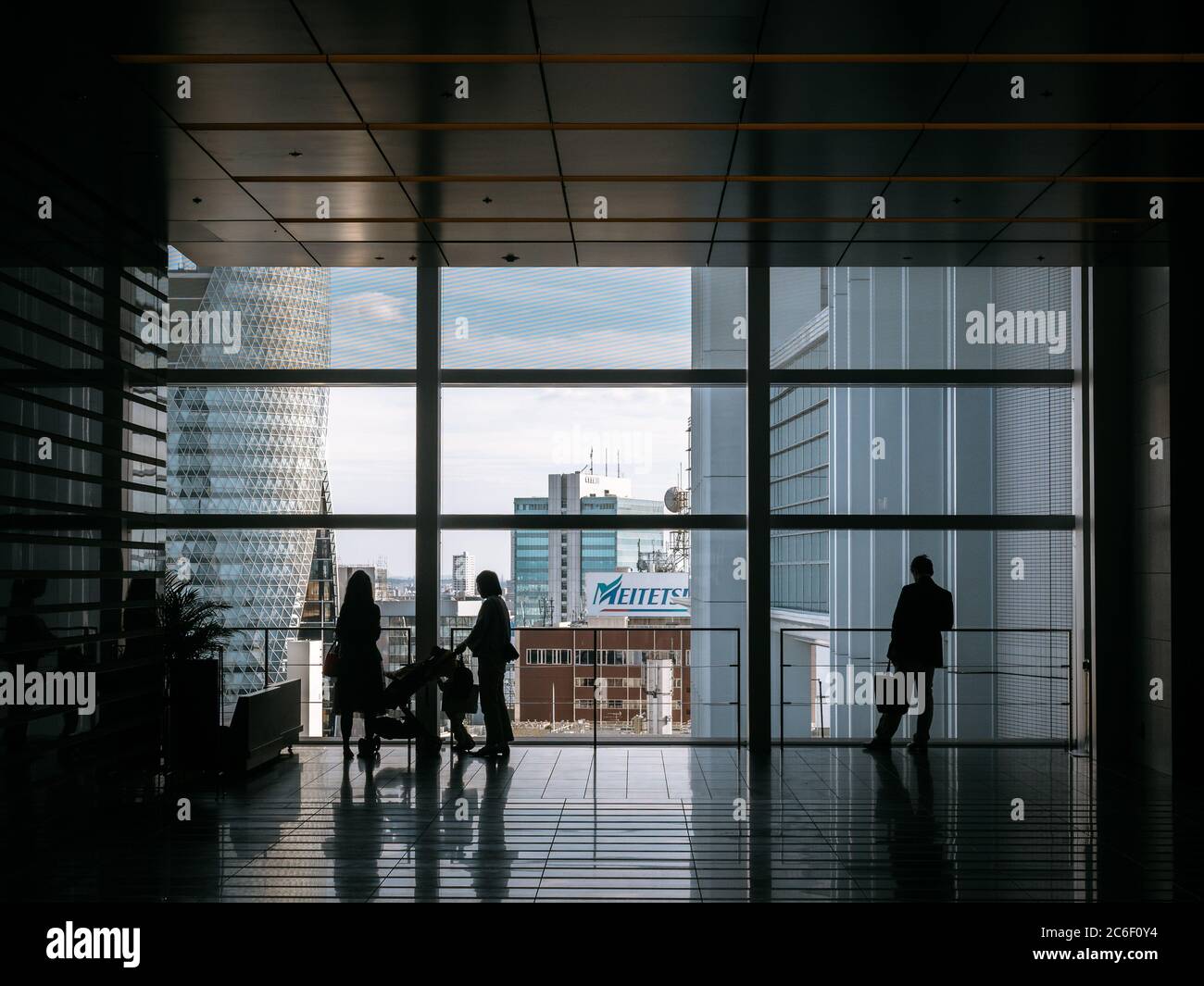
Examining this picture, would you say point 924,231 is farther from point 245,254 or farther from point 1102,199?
point 245,254

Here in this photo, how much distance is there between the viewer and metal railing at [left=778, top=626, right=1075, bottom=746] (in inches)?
325

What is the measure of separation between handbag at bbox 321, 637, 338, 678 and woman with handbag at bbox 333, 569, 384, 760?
0.39 ft

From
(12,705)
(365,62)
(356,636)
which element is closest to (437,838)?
(12,705)

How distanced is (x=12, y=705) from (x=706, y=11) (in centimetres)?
389

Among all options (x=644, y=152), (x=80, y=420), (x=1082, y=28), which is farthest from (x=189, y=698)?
(x=1082, y=28)

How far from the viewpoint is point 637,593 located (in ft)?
27.8

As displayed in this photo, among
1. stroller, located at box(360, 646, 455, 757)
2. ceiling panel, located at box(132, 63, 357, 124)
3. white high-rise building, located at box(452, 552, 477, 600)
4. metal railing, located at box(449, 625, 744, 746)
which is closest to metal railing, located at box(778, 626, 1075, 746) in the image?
metal railing, located at box(449, 625, 744, 746)

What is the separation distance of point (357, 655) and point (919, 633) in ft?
13.2

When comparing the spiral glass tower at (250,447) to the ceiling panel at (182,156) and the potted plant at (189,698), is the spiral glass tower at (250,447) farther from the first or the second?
the ceiling panel at (182,156)

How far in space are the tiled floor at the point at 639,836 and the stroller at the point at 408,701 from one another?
261 mm

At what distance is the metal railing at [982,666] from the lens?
8.26 metres

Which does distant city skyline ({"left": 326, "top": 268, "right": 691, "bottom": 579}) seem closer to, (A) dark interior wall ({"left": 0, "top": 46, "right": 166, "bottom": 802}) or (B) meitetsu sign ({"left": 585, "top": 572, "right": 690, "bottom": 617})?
(B) meitetsu sign ({"left": 585, "top": 572, "right": 690, "bottom": 617})

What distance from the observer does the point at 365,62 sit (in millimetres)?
4648
